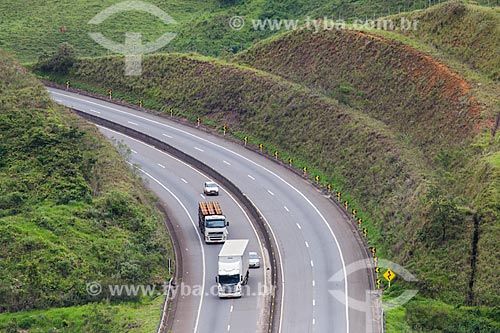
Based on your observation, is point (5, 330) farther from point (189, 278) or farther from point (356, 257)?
point (356, 257)

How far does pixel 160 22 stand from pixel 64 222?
76253mm

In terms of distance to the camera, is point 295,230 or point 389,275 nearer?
point 389,275

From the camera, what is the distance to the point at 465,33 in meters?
90.8

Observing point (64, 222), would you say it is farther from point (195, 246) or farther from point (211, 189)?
point (211, 189)

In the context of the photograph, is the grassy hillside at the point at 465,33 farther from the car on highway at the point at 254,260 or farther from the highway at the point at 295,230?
the car on highway at the point at 254,260

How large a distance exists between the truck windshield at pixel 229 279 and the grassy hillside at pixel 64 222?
4.93 m

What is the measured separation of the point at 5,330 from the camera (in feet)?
181

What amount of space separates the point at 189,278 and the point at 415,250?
54.7ft

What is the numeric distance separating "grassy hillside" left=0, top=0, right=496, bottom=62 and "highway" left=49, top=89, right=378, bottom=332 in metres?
23.6

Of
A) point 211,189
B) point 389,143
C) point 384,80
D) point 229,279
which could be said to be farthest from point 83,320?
point 384,80

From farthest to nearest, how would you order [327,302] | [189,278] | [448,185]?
1. [448,185]
2. [189,278]
3. [327,302]

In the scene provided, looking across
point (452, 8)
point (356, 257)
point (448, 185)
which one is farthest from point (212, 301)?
point (452, 8)

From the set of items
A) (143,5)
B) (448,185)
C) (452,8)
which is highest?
(143,5)

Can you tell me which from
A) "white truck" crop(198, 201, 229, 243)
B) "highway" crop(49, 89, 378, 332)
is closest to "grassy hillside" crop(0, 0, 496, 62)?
"highway" crop(49, 89, 378, 332)
